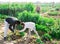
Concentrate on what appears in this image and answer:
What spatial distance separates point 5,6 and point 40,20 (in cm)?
518

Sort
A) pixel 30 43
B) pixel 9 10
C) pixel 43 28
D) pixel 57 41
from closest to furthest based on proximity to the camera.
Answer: pixel 30 43
pixel 57 41
pixel 43 28
pixel 9 10

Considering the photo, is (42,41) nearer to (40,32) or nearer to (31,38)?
(31,38)

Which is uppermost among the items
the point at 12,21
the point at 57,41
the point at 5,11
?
the point at 12,21

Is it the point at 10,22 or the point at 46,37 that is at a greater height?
the point at 10,22

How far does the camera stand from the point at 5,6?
45.1ft

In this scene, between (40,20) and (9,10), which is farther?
(9,10)

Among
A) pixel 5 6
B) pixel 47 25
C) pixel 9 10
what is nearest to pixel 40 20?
pixel 47 25

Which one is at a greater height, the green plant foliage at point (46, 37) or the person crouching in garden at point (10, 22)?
the person crouching in garden at point (10, 22)

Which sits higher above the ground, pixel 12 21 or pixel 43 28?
pixel 12 21

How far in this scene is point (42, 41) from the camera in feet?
22.5

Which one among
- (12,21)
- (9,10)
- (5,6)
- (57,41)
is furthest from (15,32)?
(5,6)

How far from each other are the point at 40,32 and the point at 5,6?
637cm

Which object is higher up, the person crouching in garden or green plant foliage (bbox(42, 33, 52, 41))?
the person crouching in garden

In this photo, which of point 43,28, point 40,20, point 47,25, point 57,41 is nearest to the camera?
point 57,41
